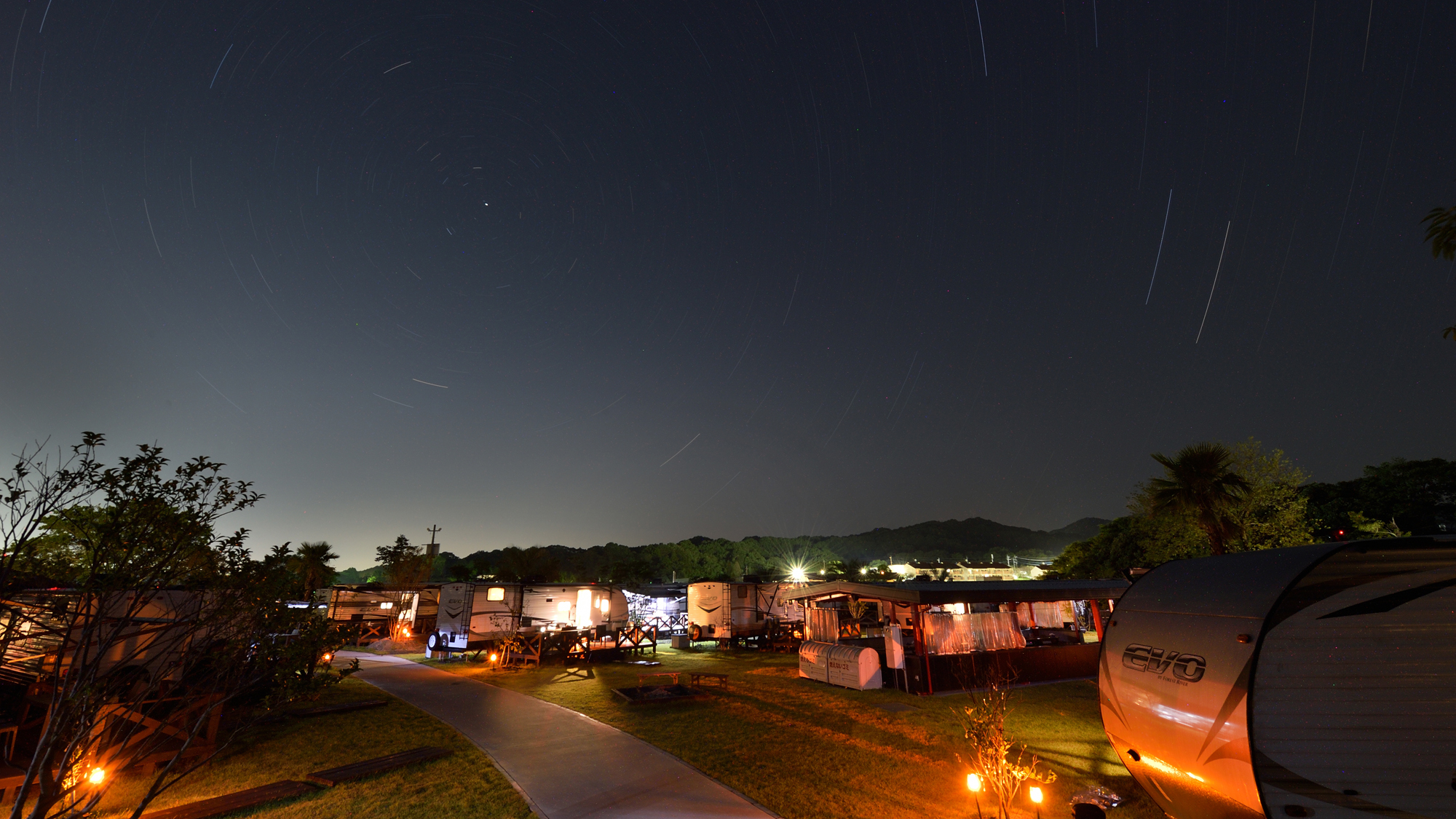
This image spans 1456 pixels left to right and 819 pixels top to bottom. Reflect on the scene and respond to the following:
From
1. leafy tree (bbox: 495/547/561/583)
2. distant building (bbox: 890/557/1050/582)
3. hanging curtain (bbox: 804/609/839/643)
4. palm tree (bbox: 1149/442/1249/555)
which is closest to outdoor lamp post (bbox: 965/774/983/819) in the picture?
hanging curtain (bbox: 804/609/839/643)

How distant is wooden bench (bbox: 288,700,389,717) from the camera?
46.2 feet

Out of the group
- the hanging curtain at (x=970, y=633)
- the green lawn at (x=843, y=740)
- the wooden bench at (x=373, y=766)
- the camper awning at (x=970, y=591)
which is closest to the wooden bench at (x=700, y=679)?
the green lawn at (x=843, y=740)

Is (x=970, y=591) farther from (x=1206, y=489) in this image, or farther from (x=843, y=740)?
(x=1206, y=489)

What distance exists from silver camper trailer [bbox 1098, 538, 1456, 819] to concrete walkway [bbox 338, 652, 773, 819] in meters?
5.43

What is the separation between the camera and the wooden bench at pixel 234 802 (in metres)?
7.89

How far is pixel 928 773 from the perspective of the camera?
9.91 metres

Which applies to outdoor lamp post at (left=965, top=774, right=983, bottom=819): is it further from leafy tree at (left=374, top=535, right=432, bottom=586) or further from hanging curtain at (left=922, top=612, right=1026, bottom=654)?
leafy tree at (left=374, top=535, right=432, bottom=586)

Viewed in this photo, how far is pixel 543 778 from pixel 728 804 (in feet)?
A: 10.7

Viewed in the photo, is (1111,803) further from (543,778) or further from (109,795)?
(109,795)

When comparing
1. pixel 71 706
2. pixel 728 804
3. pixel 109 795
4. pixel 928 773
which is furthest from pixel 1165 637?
pixel 109 795

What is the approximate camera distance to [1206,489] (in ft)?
74.5

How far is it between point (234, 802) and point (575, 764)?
4888 millimetres

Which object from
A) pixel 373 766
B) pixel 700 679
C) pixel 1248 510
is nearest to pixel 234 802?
pixel 373 766

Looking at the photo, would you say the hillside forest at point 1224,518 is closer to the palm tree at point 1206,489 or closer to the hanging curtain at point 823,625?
the palm tree at point 1206,489
